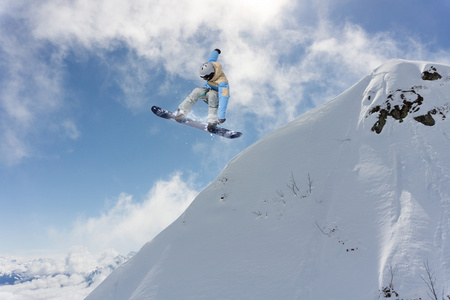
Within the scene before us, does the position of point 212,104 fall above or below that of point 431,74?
below

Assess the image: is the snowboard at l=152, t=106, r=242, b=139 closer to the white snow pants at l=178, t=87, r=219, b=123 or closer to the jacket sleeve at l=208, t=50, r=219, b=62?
the white snow pants at l=178, t=87, r=219, b=123

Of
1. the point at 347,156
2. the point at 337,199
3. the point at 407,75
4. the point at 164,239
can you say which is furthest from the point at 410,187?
the point at 164,239

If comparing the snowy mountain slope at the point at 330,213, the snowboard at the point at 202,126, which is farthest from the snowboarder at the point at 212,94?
the snowy mountain slope at the point at 330,213

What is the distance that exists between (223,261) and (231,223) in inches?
72.6

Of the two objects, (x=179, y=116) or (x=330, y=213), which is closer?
(x=330, y=213)

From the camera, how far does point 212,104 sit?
991 centimetres

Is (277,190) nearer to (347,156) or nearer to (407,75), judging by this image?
(347,156)

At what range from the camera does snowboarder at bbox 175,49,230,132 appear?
876cm

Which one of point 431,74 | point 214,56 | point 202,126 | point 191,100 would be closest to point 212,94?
point 191,100

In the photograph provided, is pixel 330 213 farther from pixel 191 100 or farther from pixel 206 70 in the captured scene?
pixel 191 100

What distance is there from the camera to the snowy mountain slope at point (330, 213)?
22.0 feet

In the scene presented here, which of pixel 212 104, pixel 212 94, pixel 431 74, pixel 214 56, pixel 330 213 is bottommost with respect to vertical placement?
pixel 330 213

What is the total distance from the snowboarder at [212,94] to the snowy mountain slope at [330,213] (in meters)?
4.05

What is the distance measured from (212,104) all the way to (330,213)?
5693 millimetres
